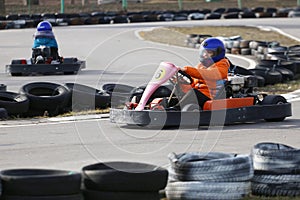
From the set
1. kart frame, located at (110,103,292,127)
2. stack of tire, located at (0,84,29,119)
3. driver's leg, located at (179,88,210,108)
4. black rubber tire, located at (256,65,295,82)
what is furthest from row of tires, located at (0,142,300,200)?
black rubber tire, located at (256,65,295,82)

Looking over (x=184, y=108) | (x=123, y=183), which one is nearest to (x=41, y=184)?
(x=123, y=183)

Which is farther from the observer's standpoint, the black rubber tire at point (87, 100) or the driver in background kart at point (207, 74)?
the black rubber tire at point (87, 100)

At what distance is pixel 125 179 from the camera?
486 centimetres

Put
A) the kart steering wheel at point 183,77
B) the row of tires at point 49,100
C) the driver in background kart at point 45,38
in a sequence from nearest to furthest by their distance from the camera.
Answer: the kart steering wheel at point 183,77
the row of tires at point 49,100
the driver in background kart at point 45,38

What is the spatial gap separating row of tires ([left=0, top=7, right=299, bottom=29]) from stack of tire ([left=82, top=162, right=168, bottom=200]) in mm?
28247

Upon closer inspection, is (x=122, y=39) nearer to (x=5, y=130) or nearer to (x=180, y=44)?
(x=180, y=44)

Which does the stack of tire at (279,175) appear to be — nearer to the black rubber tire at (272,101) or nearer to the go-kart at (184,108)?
the go-kart at (184,108)

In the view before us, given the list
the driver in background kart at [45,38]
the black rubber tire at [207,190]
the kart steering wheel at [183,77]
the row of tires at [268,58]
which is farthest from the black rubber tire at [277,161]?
the driver in background kart at [45,38]

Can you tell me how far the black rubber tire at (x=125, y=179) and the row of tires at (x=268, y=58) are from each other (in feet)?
20.8

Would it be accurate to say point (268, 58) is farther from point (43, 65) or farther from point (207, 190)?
point (207, 190)

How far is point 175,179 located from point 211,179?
0.27 meters

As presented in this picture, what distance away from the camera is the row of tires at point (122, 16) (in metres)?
33.4

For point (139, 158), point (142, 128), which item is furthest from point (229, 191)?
point (142, 128)

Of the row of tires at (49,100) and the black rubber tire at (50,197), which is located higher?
the black rubber tire at (50,197)
